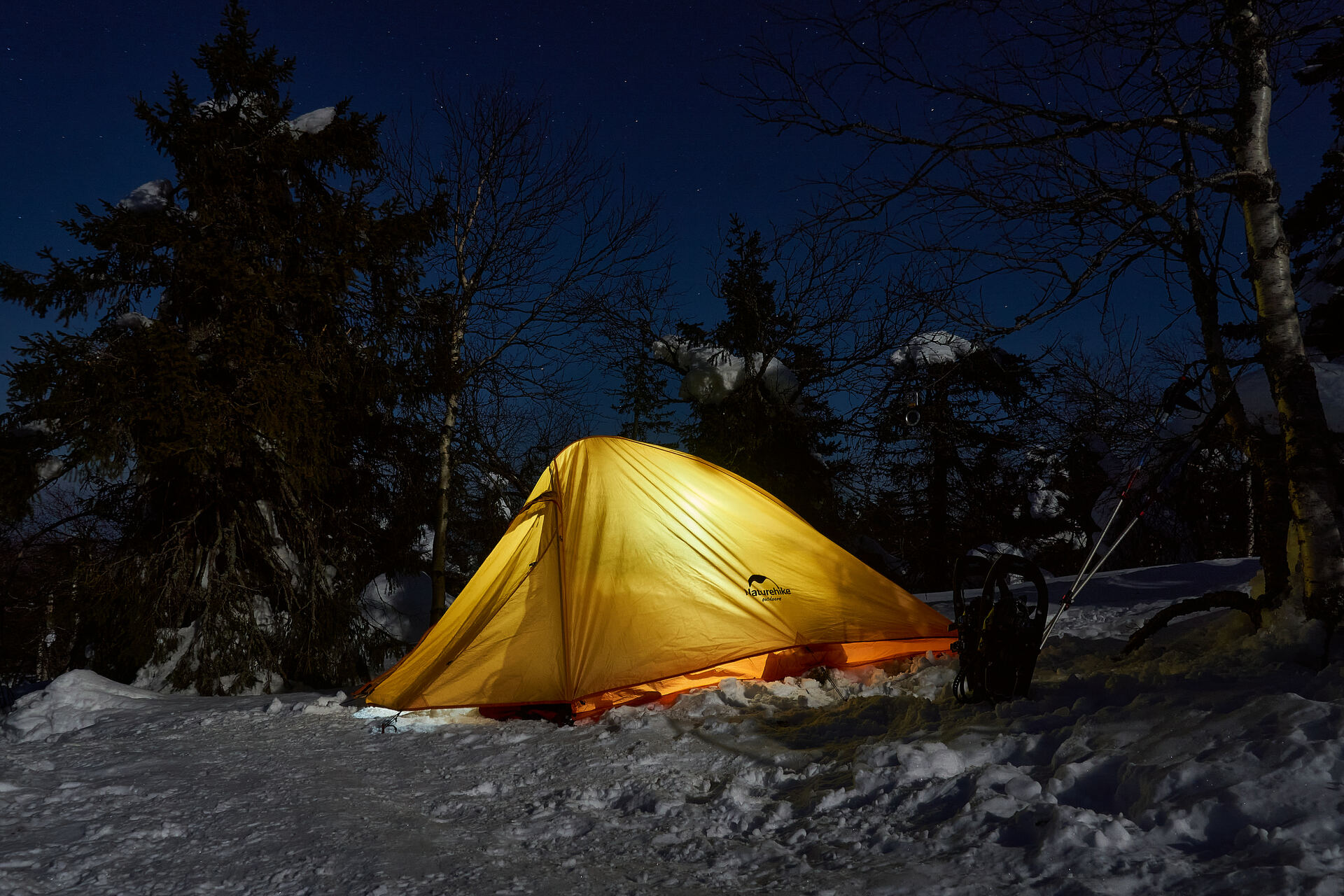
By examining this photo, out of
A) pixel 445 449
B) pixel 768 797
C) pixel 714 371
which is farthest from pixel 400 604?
pixel 768 797

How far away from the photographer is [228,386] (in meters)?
8.71

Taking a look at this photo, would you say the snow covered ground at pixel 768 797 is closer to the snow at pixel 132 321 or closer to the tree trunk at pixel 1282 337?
the tree trunk at pixel 1282 337

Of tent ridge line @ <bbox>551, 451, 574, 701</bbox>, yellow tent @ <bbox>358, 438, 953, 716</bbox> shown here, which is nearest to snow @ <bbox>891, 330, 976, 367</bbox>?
yellow tent @ <bbox>358, 438, 953, 716</bbox>

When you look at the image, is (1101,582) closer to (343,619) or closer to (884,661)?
(884,661)

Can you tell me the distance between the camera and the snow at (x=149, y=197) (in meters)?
8.91

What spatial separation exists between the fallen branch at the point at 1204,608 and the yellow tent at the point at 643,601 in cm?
152

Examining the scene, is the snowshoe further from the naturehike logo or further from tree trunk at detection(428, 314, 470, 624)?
tree trunk at detection(428, 314, 470, 624)

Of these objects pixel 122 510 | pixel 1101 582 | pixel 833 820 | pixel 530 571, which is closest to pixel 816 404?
pixel 1101 582

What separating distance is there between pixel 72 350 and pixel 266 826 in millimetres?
7380

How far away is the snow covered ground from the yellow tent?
1.28 feet

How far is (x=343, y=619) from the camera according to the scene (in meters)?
9.80

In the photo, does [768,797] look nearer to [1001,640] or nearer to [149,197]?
[1001,640]

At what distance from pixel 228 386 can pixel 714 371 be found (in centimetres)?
939

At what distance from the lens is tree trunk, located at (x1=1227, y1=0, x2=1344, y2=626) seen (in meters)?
3.91
